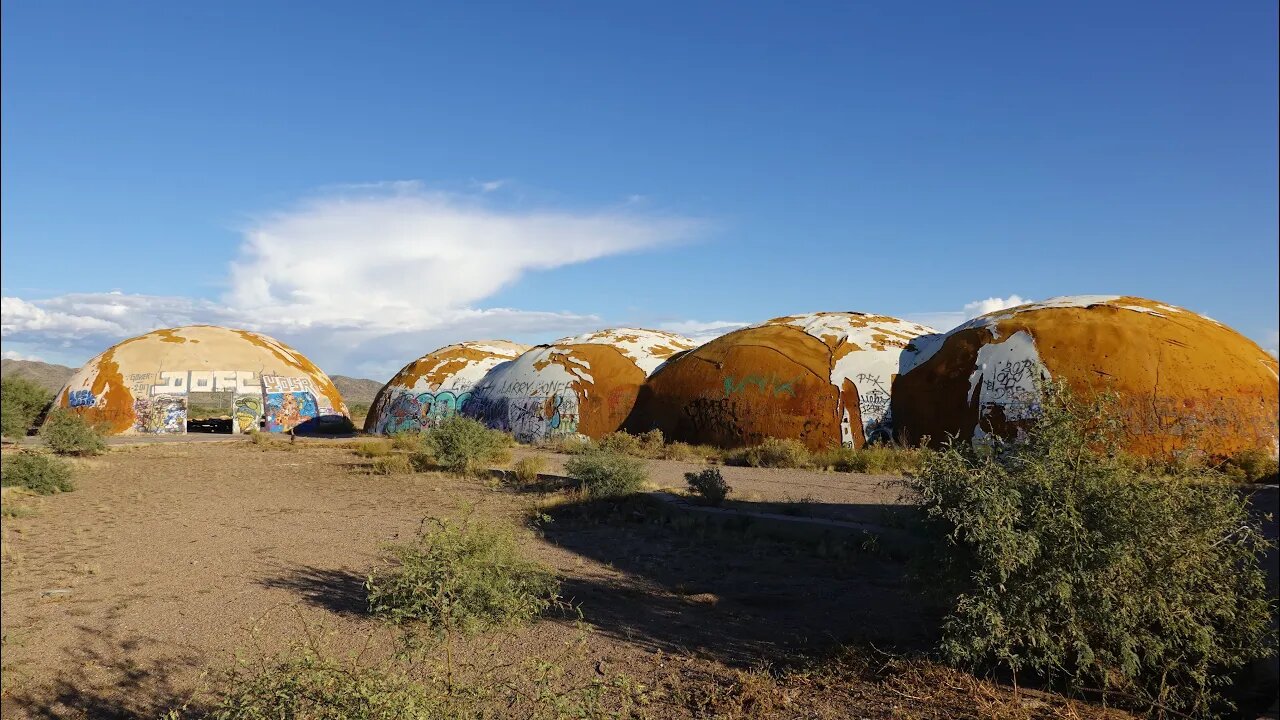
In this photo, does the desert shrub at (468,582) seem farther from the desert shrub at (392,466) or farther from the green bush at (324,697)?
the desert shrub at (392,466)

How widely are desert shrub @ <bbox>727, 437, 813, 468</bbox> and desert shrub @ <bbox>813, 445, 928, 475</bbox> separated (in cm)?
43

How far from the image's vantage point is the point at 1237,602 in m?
5.76

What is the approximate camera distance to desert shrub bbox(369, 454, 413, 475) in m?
17.8

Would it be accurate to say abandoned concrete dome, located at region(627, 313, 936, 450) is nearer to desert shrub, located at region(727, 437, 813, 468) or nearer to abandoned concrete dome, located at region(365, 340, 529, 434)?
desert shrub, located at region(727, 437, 813, 468)

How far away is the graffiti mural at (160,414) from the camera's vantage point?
100 ft

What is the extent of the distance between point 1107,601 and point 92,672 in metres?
7.48

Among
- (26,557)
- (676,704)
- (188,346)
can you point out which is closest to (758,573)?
(676,704)

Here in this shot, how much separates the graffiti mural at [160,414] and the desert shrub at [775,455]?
79.1 feet

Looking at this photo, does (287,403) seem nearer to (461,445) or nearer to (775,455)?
(461,445)

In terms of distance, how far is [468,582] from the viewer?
251 inches

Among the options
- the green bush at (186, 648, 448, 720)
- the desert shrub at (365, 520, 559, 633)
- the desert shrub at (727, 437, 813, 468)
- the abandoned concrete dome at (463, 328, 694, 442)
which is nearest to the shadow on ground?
the desert shrub at (365, 520, 559, 633)

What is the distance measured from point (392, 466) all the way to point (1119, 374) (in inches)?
672

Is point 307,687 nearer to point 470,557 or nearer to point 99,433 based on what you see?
point 470,557

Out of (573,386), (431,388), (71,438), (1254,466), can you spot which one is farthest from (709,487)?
(431,388)
